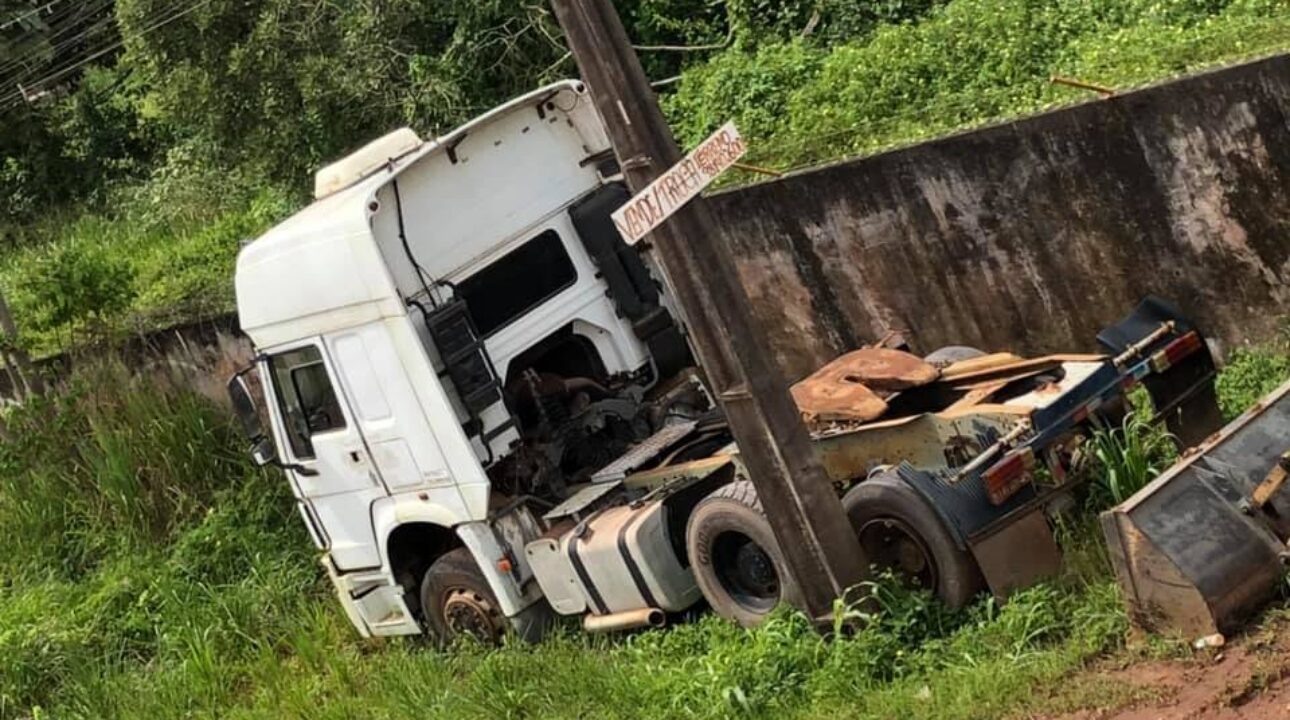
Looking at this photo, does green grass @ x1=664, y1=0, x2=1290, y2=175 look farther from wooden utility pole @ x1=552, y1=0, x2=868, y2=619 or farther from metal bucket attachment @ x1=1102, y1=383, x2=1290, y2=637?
wooden utility pole @ x1=552, y1=0, x2=868, y2=619

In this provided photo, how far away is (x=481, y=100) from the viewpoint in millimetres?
16297

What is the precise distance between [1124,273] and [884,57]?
356cm

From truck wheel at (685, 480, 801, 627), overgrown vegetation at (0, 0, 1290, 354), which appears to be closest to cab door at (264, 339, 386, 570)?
truck wheel at (685, 480, 801, 627)

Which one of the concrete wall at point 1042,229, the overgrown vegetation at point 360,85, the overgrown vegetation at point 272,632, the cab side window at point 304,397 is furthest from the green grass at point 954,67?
the cab side window at point 304,397

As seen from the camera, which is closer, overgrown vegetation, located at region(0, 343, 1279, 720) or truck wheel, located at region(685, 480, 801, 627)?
overgrown vegetation, located at region(0, 343, 1279, 720)

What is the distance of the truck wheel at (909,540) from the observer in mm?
6738

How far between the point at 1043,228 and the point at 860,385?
186 cm

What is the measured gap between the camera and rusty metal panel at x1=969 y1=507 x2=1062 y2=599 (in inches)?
263

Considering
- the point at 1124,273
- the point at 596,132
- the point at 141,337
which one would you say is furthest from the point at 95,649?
the point at 1124,273

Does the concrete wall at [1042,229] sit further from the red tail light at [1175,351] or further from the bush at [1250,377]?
the red tail light at [1175,351]

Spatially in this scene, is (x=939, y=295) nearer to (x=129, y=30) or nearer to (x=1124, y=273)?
(x=1124, y=273)

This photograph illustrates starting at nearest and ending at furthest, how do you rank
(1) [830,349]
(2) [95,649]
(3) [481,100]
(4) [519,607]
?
(4) [519,607] < (1) [830,349] < (2) [95,649] < (3) [481,100]

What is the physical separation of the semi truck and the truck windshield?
0.04ft

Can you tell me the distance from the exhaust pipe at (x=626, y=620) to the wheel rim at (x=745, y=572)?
53 centimetres
